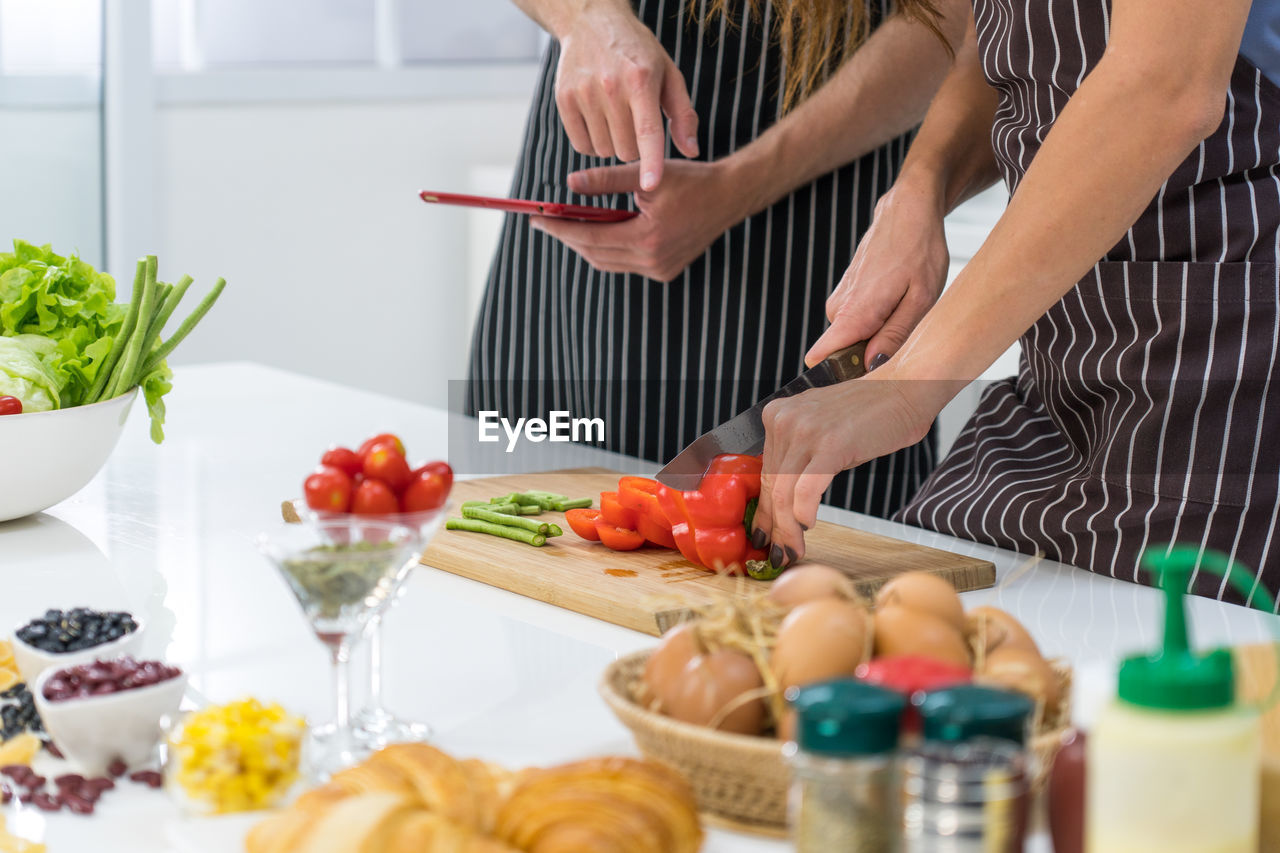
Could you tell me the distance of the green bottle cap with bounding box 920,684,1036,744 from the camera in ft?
1.86

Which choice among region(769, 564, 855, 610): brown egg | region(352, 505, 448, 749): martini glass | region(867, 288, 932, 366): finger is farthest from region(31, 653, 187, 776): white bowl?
region(867, 288, 932, 366): finger

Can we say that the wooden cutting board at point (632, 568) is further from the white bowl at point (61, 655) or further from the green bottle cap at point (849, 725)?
the green bottle cap at point (849, 725)

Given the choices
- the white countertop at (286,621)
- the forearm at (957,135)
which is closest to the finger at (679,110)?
the forearm at (957,135)

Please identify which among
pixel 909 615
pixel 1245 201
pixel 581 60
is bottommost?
pixel 909 615

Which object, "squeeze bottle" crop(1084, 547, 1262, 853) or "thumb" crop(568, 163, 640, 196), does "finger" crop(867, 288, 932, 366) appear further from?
"squeeze bottle" crop(1084, 547, 1262, 853)

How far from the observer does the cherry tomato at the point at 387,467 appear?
969mm

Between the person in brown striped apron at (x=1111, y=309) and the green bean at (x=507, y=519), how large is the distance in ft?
0.68

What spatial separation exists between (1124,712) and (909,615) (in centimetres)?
21

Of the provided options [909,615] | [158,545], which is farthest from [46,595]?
[909,615]

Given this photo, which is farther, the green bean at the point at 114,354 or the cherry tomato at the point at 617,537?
the green bean at the point at 114,354

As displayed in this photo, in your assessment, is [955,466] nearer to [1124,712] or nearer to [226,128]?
[1124,712]

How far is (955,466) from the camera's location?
1.63 meters

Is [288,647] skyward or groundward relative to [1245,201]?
groundward

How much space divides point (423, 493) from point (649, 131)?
777mm
